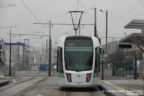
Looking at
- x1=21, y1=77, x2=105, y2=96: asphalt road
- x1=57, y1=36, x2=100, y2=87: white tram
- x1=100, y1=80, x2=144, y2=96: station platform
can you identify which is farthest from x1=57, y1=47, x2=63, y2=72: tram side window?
x1=100, y1=80, x2=144, y2=96: station platform

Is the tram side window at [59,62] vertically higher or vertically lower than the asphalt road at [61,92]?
higher

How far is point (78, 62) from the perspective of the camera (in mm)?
18281

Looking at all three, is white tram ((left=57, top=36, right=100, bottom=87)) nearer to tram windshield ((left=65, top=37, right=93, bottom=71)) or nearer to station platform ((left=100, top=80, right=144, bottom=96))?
tram windshield ((left=65, top=37, right=93, bottom=71))

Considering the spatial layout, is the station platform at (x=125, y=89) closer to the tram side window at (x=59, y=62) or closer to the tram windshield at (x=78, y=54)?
the tram windshield at (x=78, y=54)

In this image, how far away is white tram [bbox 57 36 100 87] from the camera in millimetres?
17844

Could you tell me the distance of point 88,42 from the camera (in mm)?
18906

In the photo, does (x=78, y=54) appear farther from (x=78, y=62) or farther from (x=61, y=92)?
(x=61, y=92)

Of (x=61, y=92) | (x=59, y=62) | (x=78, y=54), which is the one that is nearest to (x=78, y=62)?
(x=78, y=54)

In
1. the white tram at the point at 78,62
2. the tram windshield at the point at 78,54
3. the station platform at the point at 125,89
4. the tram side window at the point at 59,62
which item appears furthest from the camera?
the tram side window at the point at 59,62

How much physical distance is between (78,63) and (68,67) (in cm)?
61

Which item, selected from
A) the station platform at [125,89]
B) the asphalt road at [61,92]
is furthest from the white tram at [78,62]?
the station platform at [125,89]

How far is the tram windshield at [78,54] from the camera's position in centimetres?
1817

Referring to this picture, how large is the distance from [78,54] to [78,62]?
1.77ft

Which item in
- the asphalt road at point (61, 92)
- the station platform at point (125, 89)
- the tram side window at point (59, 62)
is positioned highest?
the tram side window at point (59, 62)
